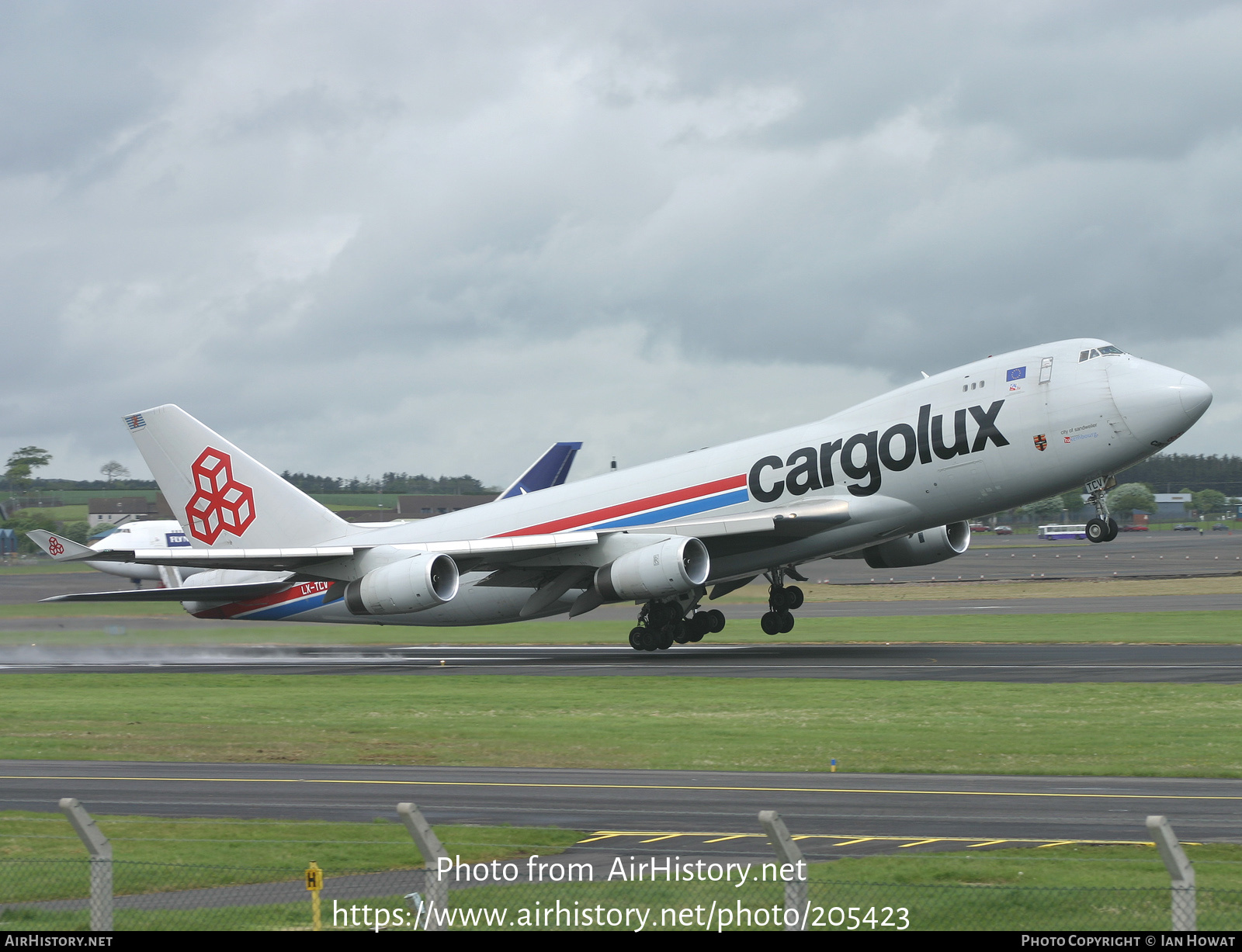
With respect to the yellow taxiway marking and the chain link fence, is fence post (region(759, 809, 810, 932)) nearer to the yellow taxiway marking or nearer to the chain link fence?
the chain link fence

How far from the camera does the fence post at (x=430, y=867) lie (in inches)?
370

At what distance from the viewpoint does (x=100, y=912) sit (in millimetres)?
9953

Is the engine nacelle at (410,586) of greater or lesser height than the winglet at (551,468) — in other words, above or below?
below

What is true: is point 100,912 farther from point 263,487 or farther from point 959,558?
point 959,558

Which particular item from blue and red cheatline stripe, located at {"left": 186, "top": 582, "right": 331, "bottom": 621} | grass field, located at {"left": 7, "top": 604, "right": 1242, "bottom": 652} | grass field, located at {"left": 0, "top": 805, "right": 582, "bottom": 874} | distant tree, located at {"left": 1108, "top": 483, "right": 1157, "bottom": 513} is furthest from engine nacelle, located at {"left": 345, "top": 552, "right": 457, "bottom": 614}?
distant tree, located at {"left": 1108, "top": 483, "right": 1157, "bottom": 513}

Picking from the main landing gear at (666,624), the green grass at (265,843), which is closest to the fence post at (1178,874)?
the green grass at (265,843)

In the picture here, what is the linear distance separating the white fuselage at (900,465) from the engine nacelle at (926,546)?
4.15 meters

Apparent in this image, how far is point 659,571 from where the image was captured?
131 feet

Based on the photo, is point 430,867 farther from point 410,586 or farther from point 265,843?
point 410,586

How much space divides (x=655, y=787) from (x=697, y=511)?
23448mm

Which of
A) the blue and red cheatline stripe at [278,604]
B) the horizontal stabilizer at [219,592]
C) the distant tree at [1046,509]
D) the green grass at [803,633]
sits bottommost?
the green grass at [803,633]

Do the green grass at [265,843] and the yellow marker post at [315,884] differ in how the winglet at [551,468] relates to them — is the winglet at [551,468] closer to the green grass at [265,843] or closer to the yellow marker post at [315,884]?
the green grass at [265,843]

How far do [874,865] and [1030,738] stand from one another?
10828 millimetres
